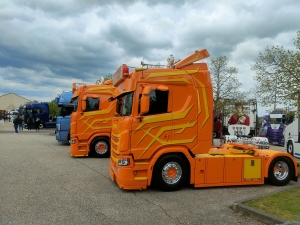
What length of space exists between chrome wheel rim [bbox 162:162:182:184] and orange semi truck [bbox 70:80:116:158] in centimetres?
650

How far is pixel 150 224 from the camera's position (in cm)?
507

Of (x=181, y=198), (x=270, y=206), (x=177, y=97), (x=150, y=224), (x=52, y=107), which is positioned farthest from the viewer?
(x=52, y=107)

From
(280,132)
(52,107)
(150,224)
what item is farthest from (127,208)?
(52,107)

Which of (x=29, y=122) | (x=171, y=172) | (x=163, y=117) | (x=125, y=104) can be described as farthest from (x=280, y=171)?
(x=29, y=122)

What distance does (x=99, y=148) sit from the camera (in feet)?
43.8

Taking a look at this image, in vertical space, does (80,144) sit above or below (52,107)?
below

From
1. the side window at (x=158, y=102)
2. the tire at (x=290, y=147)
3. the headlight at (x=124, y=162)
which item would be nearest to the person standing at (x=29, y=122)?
the tire at (x=290, y=147)

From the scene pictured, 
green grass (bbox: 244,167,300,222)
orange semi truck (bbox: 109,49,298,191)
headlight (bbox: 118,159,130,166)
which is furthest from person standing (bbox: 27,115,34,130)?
green grass (bbox: 244,167,300,222)

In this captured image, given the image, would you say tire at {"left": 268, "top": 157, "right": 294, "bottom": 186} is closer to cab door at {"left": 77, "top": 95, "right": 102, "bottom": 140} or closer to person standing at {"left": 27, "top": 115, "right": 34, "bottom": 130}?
cab door at {"left": 77, "top": 95, "right": 102, "bottom": 140}

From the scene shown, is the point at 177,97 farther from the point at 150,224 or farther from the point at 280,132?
the point at 280,132

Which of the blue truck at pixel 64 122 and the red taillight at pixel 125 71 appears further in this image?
the blue truck at pixel 64 122

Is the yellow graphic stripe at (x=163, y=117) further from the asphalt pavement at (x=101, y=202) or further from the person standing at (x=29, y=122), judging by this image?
the person standing at (x=29, y=122)

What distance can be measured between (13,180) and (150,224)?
16.0 feet

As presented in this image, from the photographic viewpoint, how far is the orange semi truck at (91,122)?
12961mm
